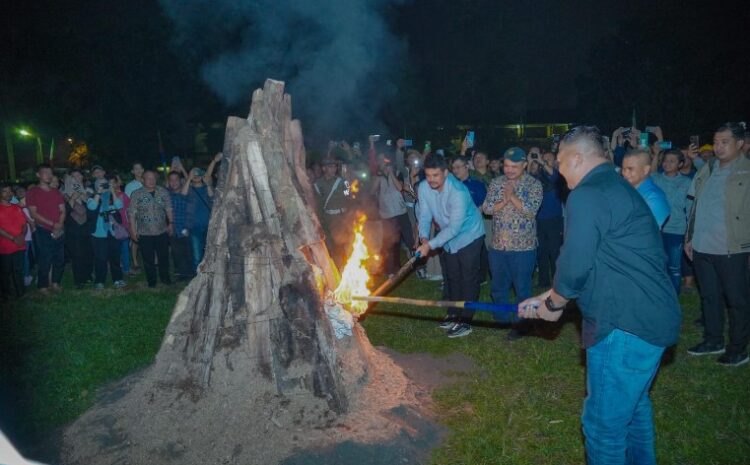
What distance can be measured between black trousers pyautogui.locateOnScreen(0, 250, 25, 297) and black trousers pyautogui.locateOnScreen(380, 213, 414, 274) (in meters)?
6.63

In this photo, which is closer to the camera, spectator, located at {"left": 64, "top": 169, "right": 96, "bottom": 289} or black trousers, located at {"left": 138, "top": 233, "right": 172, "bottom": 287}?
black trousers, located at {"left": 138, "top": 233, "right": 172, "bottom": 287}

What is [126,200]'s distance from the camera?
34.3 feet

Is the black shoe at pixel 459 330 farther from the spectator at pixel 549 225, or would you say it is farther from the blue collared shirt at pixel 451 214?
the spectator at pixel 549 225

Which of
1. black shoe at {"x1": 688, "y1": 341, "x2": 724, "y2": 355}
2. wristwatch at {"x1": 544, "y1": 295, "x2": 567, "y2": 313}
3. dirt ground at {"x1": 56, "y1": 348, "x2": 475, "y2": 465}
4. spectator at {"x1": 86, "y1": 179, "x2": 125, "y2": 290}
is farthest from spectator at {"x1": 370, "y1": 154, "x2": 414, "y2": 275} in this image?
wristwatch at {"x1": 544, "y1": 295, "x2": 567, "y2": 313}

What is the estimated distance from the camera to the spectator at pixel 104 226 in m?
10.1

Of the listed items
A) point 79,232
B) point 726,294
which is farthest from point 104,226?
point 726,294

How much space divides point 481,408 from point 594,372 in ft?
6.11

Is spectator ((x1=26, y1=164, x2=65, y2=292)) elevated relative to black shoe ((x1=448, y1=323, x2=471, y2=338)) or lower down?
elevated

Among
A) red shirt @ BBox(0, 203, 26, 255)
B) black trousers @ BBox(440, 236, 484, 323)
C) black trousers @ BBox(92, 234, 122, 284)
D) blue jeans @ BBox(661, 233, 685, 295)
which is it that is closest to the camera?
black trousers @ BBox(440, 236, 484, 323)

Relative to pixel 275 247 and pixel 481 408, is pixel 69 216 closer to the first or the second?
pixel 275 247

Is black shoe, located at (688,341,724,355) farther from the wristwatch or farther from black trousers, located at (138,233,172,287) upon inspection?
black trousers, located at (138,233,172,287)

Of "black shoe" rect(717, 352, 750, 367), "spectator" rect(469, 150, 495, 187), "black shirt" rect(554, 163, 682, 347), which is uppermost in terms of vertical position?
"spectator" rect(469, 150, 495, 187)

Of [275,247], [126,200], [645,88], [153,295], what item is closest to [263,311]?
[275,247]

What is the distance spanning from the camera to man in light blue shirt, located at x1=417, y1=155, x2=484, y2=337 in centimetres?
626
